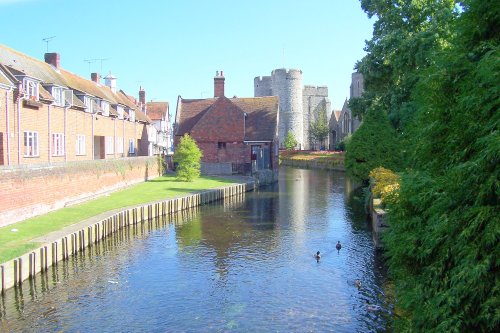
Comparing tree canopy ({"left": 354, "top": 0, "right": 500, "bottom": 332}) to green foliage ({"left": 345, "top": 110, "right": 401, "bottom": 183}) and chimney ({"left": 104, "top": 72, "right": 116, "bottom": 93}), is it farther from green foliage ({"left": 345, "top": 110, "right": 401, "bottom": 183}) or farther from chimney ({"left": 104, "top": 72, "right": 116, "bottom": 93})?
chimney ({"left": 104, "top": 72, "right": 116, "bottom": 93})

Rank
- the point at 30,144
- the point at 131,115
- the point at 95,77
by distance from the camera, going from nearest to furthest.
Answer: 1. the point at 30,144
2. the point at 95,77
3. the point at 131,115

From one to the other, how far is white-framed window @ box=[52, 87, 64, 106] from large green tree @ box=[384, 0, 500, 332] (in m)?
31.7

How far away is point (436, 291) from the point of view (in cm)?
702

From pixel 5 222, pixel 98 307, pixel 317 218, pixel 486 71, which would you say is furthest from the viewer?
pixel 317 218

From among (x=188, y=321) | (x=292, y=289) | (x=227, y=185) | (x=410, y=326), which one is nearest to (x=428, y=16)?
(x=227, y=185)

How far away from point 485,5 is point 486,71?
5.17ft

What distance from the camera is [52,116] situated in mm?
34719

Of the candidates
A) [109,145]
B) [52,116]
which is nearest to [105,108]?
[109,145]

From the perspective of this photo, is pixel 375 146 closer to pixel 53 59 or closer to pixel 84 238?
pixel 84 238

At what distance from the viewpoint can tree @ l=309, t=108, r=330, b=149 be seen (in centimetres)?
11181

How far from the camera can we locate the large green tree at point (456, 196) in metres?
6.34

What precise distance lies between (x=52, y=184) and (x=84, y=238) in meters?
6.48

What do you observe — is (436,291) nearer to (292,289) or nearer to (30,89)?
(292,289)

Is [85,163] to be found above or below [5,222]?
above
